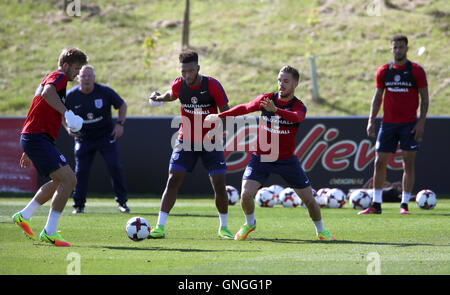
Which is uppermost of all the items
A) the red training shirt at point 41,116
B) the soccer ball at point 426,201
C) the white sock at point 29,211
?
the red training shirt at point 41,116

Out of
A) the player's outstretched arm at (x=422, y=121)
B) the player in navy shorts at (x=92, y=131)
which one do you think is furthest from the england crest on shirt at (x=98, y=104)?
the player's outstretched arm at (x=422, y=121)

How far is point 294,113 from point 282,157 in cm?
64

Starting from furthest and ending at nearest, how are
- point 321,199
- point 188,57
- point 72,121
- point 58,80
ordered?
point 321,199 → point 188,57 → point 58,80 → point 72,121

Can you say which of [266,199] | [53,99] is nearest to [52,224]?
[53,99]

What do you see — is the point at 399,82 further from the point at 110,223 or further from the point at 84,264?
the point at 84,264

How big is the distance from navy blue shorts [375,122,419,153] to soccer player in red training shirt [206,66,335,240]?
358 cm

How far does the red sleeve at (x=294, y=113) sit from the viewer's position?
353 inches

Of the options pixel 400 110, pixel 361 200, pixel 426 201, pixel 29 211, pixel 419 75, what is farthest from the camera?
pixel 361 200

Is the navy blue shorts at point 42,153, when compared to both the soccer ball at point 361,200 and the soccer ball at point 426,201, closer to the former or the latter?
the soccer ball at point 361,200

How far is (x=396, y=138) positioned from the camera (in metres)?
12.6

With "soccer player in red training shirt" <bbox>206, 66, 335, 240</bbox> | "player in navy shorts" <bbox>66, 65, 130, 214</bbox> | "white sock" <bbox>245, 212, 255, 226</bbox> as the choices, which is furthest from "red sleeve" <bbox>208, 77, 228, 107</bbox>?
"player in navy shorts" <bbox>66, 65, 130, 214</bbox>

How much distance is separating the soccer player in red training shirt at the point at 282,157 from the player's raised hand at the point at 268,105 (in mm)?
397

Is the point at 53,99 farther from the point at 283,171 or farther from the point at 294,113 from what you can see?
the point at 283,171
